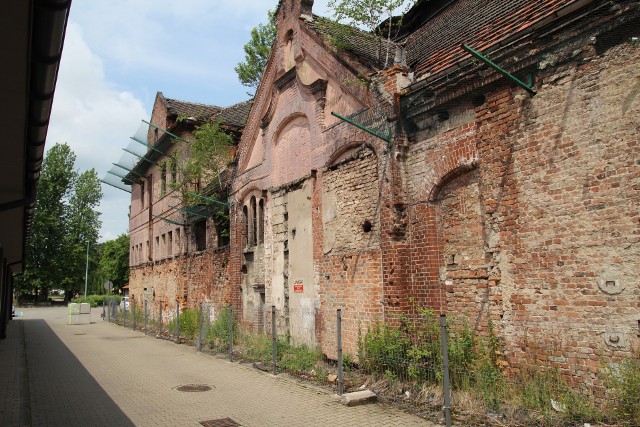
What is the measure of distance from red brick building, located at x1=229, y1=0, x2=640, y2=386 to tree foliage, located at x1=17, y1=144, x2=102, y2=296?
51.0 meters

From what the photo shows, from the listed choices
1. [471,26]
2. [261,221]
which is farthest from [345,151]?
[261,221]

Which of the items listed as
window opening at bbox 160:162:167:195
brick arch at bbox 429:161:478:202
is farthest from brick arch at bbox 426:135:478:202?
window opening at bbox 160:162:167:195

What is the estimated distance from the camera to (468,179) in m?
8.78

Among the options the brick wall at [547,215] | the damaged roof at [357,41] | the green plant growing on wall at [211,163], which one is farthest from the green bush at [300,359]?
the green plant growing on wall at [211,163]

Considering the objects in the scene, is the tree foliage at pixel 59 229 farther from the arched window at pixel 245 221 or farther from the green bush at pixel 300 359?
the green bush at pixel 300 359

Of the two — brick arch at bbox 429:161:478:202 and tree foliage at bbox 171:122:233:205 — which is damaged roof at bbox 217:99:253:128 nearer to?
tree foliage at bbox 171:122:233:205

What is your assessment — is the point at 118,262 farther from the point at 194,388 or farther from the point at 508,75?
the point at 508,75

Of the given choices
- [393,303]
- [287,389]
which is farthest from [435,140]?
[287,389]

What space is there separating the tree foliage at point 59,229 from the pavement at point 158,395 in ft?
152

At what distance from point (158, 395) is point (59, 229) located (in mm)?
56300

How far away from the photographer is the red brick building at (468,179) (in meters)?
6.50

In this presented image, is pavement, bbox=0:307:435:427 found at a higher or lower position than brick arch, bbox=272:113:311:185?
lower

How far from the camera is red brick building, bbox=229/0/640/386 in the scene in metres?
6.50

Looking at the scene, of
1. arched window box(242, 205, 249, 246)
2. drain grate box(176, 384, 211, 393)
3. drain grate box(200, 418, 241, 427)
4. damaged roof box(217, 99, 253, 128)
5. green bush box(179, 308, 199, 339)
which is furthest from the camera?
damaged roof box(217, 99, 253, 128)
